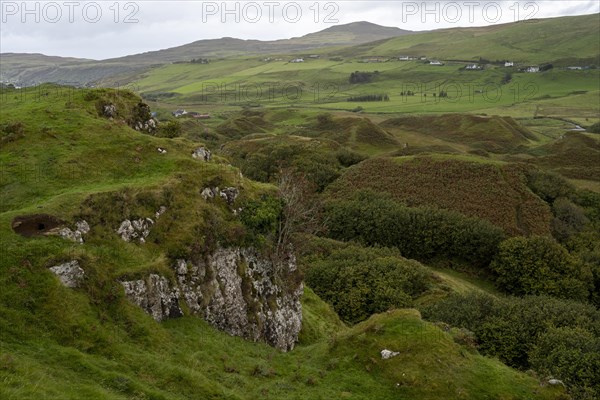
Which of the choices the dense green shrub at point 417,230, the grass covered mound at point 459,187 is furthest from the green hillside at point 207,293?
the grass covered mound at point 459,187

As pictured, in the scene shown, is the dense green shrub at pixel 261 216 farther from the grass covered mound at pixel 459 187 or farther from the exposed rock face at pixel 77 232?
the grass covered mound at pixel 459 187

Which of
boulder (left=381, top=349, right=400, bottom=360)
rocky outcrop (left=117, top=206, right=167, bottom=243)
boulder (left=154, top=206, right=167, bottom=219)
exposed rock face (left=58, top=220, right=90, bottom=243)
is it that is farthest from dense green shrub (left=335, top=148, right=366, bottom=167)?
exposed rock face (left=58, top=220, right=90, bottom=243)

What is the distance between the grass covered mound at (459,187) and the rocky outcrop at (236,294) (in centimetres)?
4459

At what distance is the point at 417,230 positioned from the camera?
6425 cm

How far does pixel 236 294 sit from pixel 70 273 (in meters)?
10.0

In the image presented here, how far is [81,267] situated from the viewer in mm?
21047

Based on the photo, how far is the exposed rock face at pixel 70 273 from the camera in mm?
20438

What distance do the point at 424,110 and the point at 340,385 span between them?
183119 millimetres

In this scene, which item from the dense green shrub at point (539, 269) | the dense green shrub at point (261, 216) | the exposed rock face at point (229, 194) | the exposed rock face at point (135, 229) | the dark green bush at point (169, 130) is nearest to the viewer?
the exposed rock face at point (135, 229)

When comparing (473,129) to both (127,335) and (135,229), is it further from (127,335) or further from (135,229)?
(127,335)

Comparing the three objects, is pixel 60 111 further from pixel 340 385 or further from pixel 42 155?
pixel 340 385

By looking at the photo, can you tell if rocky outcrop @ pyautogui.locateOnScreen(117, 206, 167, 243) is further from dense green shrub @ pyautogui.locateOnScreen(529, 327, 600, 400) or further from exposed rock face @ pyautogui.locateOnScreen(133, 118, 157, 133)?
dense green shrub @ pyautogui.locateOnScreen(529, 327, 600, 400)

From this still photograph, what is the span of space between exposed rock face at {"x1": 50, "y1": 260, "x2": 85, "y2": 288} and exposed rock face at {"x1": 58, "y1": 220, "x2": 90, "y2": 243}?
1.86 meters

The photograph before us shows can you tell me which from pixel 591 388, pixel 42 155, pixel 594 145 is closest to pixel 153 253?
pixel 42 155
